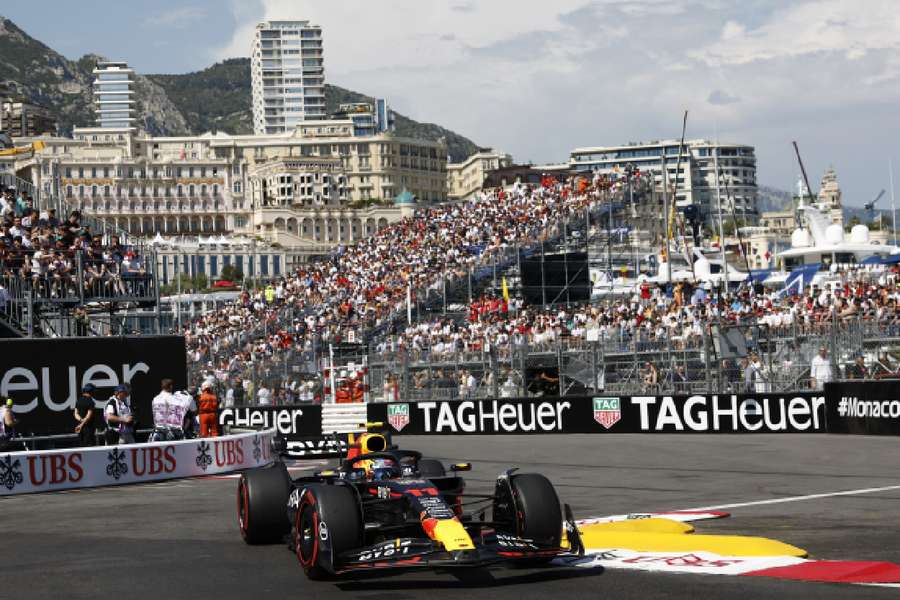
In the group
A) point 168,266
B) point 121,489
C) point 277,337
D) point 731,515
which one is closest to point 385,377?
point 277,337

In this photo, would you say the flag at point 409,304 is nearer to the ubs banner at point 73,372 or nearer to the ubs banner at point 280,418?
the ubs banner at point 280,418

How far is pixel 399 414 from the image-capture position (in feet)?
118

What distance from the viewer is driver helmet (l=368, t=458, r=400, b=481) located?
12.7m

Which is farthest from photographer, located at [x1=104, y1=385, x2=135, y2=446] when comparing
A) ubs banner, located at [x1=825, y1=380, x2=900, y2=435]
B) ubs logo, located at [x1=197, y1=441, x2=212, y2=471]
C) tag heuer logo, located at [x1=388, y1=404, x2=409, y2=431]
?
ubs banner, located at [x1=825, y1=380, x2=900, y2=435]

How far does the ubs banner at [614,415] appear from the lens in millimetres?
29625

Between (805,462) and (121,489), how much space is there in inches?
409

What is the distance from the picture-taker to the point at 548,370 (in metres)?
33.9

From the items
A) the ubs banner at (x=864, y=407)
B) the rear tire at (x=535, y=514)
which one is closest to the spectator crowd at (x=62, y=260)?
the ubs banner at (x=864, y=407)

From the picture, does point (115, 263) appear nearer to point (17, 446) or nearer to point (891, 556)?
point (17, 446)

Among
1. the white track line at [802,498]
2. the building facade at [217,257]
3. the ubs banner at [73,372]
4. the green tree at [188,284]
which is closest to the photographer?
the white track line at [802,498]

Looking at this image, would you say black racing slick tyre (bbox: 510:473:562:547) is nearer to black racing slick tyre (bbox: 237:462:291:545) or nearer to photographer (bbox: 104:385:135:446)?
black racing slick tyre (bbox: 237:462:291:545)

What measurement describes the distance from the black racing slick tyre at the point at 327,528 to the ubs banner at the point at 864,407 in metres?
17.9

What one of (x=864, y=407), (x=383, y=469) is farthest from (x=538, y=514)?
(x=864, y=407)

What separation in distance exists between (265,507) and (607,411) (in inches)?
806
